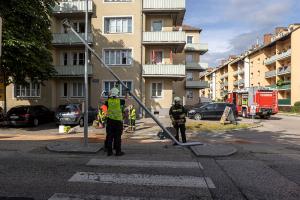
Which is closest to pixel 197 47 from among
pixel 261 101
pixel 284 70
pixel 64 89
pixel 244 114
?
pixel 284 70

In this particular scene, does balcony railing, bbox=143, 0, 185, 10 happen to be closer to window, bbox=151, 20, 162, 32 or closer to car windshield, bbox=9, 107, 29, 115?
window, bbox=151, 20, 162, 32

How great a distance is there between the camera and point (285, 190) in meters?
6.71

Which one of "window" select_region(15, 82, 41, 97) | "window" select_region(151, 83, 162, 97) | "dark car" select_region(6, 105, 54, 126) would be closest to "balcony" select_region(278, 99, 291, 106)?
"window" select_region(151, 83, 162, 97)

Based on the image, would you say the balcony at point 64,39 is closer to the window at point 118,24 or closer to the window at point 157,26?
the window at point 118,24

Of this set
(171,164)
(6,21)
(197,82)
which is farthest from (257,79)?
(171,164)

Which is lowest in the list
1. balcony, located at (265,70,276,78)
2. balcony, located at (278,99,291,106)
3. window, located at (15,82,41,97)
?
balcony, located at (278,99,291,106)

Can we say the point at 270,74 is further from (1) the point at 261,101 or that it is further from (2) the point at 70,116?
(2) the point at 70,116

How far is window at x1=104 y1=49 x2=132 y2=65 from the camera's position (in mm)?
32125

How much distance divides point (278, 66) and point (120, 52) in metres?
41.0

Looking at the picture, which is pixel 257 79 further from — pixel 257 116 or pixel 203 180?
pixel 203 180

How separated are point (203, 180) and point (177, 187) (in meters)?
0.80

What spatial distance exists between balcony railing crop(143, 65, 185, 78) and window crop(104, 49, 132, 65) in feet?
6.15

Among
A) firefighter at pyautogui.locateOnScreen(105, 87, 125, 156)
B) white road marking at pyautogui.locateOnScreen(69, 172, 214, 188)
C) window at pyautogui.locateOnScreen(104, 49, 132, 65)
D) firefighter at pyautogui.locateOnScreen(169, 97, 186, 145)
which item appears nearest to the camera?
white road marking at pyautogui.locateOnScreen(69, 172, 214, 188)

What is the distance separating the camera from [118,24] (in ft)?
106
